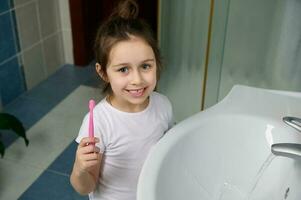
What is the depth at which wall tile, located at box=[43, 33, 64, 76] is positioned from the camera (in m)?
2.23

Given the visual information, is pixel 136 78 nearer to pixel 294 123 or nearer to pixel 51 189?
pixel 294 123

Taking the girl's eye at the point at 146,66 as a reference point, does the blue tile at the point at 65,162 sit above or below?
below

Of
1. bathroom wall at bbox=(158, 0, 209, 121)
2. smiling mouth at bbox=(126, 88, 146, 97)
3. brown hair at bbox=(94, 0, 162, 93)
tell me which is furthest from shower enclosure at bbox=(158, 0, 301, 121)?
smiling mouth at bbox=(126, 88, 146, 97)

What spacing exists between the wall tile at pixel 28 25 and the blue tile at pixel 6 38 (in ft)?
0.21

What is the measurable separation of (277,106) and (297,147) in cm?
18

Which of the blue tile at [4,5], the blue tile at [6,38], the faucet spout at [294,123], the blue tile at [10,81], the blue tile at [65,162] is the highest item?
the faucet spout at [294,123]

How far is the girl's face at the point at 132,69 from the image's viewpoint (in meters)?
0.62

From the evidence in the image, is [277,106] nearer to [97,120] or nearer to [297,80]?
[97,120]

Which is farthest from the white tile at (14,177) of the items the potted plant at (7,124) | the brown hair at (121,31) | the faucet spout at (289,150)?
the faucet spout at (289,150)

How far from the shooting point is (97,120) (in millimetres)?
699

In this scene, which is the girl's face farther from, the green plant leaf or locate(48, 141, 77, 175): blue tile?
locate(48, 141, 77, 175): blue tile

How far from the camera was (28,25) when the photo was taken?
6.61ft

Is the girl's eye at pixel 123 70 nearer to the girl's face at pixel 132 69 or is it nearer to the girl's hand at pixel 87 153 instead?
the girl's face at pixel 132 69

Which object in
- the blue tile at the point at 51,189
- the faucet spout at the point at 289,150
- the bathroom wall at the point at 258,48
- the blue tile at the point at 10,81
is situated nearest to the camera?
the faucet spout at the point at 289,150
